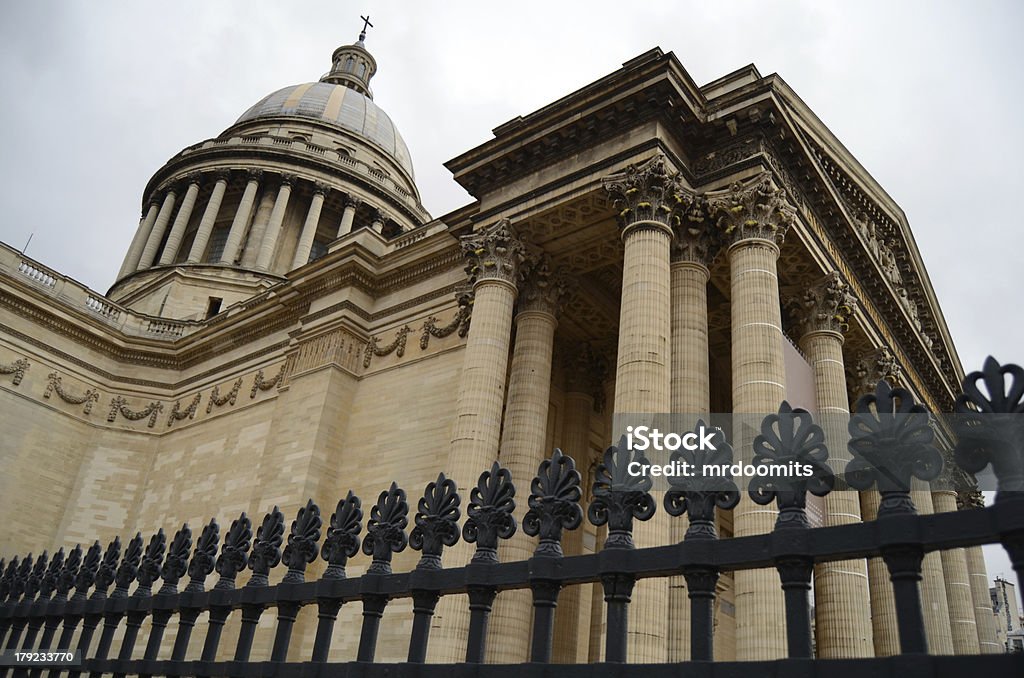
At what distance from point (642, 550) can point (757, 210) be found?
1211 centimetres

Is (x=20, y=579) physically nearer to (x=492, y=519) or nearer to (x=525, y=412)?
(x=492, y=519)

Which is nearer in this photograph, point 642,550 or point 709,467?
point 709,467

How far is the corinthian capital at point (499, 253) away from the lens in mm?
16844

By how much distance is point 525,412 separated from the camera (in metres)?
16.7

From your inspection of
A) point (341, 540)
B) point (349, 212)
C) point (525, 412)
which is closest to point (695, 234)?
point (525, 412)

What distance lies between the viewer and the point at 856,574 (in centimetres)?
A: 1408

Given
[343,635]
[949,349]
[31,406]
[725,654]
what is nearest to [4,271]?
[31,406]

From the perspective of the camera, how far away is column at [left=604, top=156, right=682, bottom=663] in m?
11.6

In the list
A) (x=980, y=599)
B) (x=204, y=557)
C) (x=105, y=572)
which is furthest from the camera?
(x=980, y=599)

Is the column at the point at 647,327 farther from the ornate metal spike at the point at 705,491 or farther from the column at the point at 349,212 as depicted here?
the column at the point at 349,212

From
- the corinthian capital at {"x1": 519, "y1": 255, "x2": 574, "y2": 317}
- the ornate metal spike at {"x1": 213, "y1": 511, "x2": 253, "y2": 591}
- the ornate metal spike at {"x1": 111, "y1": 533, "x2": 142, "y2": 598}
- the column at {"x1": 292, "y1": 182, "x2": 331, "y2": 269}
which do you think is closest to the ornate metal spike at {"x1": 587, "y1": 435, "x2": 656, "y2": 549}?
the ornate metal spike at {"x1": 213, "y1": 511, "x2": 253, "y2": 591}

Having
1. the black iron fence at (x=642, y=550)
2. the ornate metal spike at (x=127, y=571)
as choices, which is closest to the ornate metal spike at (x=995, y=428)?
the black iron fence at (x=642, y=550)

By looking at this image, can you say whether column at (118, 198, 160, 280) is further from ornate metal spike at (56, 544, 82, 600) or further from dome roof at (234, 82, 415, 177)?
ornate metal spike at (56, 544, 82, 600)

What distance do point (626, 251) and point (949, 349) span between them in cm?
1756
